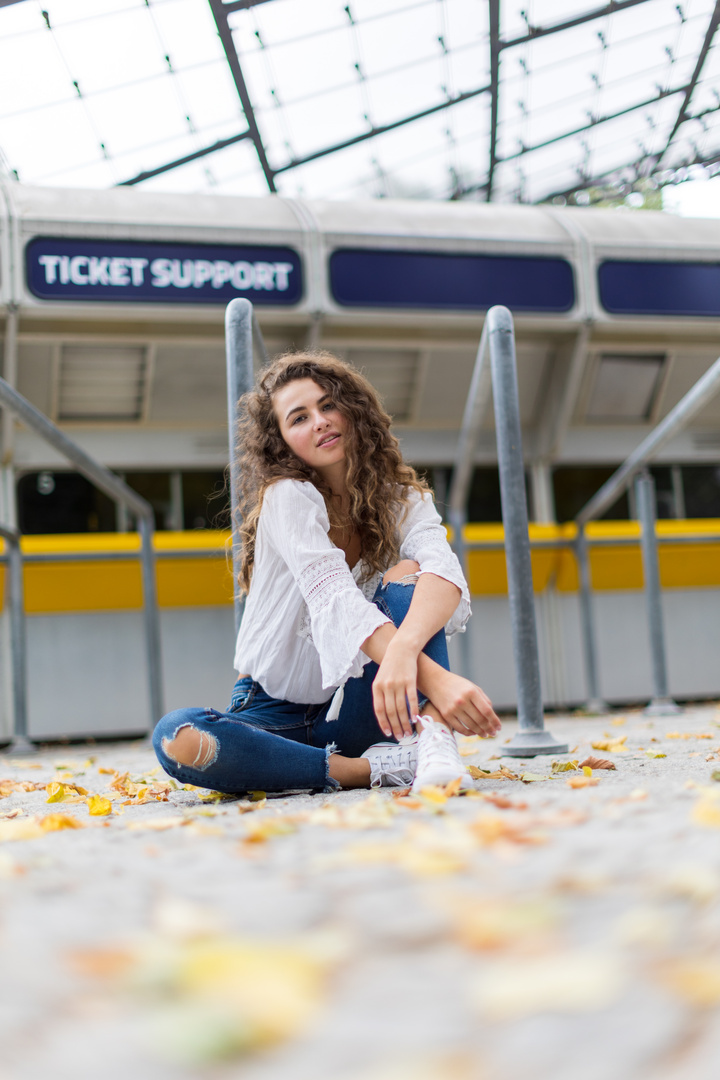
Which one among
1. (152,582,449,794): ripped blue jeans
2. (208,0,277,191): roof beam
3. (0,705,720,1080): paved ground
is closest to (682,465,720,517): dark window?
(152,582,449,794): ripped blue jeans

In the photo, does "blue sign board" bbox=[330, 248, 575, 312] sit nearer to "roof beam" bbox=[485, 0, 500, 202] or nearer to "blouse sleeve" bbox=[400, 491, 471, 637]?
"blouse sleeve" bbox=[400, 491, 471, 637]

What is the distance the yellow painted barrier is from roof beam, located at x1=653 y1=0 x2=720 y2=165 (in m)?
4.35

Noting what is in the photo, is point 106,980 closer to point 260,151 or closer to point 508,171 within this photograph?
point 260,151

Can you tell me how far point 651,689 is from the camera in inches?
157

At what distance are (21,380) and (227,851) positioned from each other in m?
3.29

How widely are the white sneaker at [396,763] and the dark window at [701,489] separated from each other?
3303 millimetres

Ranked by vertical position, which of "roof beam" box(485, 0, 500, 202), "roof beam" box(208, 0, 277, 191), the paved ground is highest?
"roof beam" box(485, 0, 500, 202)

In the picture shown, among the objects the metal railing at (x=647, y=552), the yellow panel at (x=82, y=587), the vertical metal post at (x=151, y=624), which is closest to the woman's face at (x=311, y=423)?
the metal railing at (x=647, y=552)

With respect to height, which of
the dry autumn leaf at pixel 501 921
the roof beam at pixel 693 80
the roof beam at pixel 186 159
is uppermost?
the roof beam at pixel 693 80

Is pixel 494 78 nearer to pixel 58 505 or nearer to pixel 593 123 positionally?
pixel 593 123

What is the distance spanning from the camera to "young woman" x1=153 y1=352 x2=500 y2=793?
1354 mm

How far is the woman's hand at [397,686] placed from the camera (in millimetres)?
1304

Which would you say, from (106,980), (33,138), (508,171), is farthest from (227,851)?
(508,171)

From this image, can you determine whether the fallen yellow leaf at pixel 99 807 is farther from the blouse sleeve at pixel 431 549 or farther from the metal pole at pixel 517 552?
the metal pole at pixel 517 552
